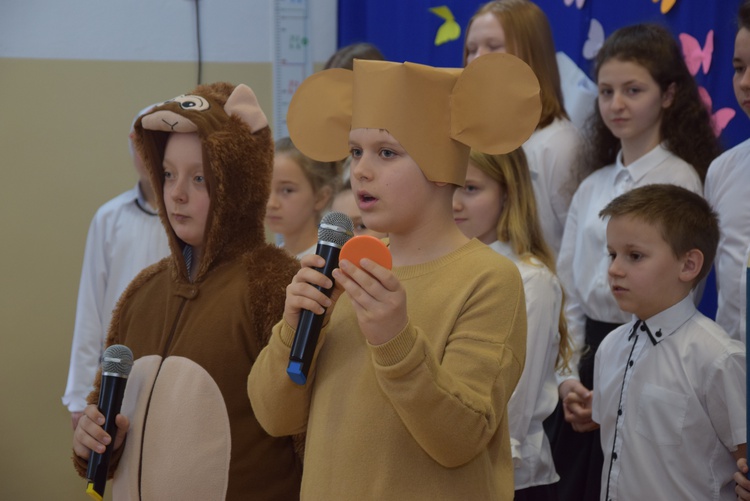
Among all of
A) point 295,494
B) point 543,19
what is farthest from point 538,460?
point 543,19

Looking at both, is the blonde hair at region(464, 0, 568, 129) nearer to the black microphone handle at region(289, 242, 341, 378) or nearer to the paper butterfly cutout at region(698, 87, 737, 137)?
the paper butterfly cutout at region(698, 87, 737, 137)

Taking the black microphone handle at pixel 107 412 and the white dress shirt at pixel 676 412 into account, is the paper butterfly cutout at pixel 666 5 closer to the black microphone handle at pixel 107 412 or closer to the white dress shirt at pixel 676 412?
the white dress shirt at pixel 676 412

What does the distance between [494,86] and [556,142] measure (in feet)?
5.70

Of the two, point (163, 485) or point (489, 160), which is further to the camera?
point (489, 160)

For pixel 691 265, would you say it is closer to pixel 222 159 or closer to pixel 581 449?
pixel 581 449

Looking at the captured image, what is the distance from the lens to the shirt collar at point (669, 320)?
2303 millimetres

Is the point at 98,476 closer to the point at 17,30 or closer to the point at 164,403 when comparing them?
the point at 164,403

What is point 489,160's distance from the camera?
2592 millimetres

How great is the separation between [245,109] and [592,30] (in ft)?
6.64

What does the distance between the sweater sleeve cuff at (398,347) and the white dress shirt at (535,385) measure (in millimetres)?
1172

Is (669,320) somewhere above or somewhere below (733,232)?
below

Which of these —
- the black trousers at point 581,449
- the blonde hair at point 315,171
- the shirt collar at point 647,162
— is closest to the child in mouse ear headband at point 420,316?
the black trousers at point 581,449

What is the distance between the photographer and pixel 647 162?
2.99 meters

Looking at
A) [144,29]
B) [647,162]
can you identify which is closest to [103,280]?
[144,29]
